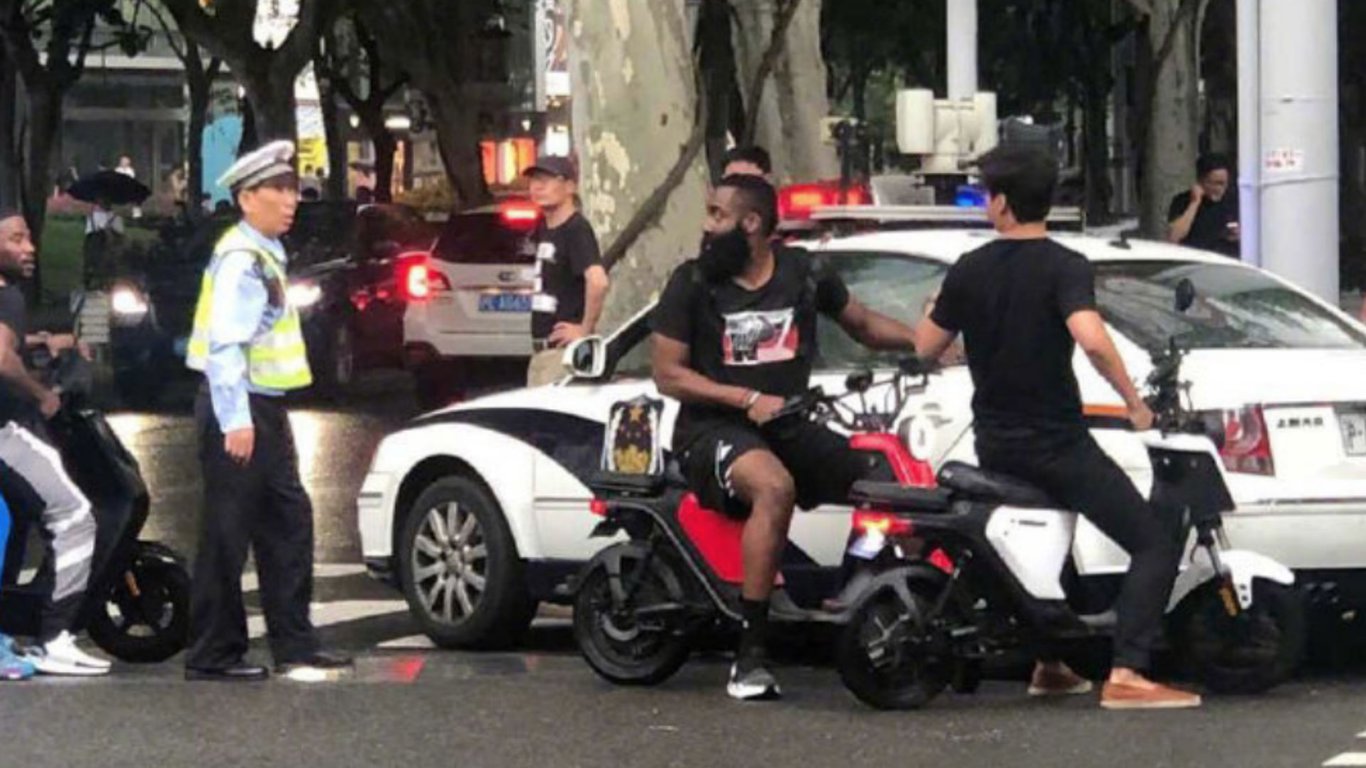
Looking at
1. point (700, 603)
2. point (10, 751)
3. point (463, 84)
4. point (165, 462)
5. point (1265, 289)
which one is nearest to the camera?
point (10, 751)

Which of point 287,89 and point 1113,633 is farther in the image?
point 287,89

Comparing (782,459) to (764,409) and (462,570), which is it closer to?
(764,409)

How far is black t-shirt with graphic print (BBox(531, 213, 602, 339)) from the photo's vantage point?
1208 cm

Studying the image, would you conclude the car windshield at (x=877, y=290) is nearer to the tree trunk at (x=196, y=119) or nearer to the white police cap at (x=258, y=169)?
the white police cap at (x=258, y=169)

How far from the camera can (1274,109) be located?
13.1 meters

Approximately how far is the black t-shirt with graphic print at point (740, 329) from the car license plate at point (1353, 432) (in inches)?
67.9

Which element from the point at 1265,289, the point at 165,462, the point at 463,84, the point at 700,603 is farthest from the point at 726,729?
the point at 463,84

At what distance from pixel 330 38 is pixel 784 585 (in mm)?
39565

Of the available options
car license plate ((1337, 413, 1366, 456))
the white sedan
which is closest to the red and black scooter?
the white sedan

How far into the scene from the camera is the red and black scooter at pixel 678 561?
9016 mm

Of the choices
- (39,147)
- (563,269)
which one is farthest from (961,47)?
(39,147)

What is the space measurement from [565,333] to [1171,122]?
21103 mm

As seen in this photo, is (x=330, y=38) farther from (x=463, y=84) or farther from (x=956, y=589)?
(x=956, y=589)

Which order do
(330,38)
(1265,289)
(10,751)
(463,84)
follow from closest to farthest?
(10,751) → (1265,289) → (463,84) → (330,38)
